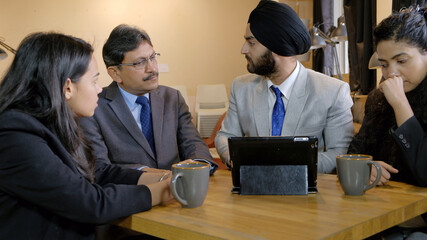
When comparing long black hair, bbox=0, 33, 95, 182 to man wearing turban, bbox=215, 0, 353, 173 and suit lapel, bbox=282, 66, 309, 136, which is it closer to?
man wearing turban, bbox=215, 0, 353, 173

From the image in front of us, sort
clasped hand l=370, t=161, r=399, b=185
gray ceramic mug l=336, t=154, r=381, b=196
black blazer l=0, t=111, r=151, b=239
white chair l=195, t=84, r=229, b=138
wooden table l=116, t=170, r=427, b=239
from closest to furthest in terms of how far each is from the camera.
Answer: wooden table l=116, t=170, r=427, b=239 < black blazer l=0, t=111, r=151, b=239 < gray ceramic mug l=336, t=154, r=381, b=196 < clasped hand l=370, t=161, r=399, b=185 < white chair l=195, t=84, r=229, b=138

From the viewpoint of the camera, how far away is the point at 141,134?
8.10 feet

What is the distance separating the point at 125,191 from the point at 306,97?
3.92ft

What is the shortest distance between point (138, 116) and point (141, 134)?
169mm

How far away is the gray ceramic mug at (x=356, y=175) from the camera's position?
160 cm

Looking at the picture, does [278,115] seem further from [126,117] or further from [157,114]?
[126,117]

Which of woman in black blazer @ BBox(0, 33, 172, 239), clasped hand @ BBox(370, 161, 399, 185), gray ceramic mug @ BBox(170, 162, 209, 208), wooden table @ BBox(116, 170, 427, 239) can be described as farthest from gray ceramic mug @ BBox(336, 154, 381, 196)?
woman in black blazer @ BBox(0, 33, 172, 239)

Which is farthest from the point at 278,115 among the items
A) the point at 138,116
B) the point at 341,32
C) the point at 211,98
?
the point at 211,98

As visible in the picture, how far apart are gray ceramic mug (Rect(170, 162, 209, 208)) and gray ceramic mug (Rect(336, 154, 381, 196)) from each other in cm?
45

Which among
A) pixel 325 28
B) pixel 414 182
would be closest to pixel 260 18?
pixel 414 182

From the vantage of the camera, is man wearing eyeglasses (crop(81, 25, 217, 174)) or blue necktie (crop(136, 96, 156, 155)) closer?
man wearing eyeglasses (crop(81, 25, 217, 174))

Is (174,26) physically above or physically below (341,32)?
above

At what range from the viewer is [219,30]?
33.0 ft

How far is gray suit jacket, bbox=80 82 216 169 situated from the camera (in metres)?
2.44
